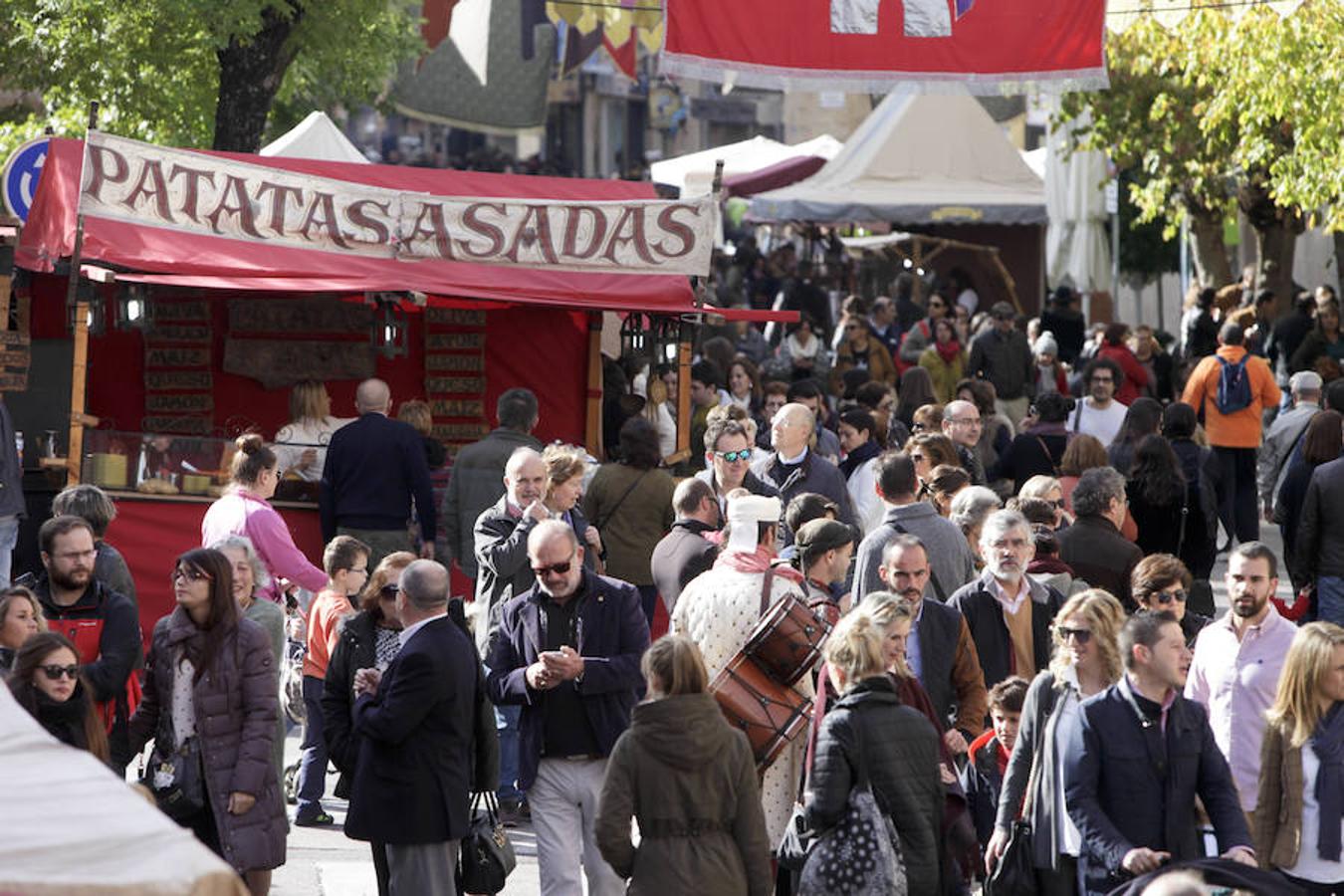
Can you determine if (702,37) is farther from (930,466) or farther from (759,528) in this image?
(759,528)

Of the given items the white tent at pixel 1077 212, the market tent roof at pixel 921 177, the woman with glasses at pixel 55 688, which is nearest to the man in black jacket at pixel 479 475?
the woman with glasses at pixel 55 688

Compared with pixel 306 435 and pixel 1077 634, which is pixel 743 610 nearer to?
pixel 1077 634

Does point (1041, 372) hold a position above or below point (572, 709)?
above

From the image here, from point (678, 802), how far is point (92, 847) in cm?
369

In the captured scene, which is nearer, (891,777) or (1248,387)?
(891,777)

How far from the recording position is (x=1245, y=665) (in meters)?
8.66

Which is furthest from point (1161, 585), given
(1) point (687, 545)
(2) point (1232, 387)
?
(2) point (1232, 387)

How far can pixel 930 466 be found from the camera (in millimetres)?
11883

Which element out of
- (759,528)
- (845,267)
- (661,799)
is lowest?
(661,799)

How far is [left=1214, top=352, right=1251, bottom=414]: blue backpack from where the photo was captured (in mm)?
18516

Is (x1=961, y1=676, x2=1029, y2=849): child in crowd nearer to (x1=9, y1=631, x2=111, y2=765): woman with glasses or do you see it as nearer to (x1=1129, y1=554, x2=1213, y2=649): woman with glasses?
(x1=1129, y1=554, x2=1213, y2=649): woman with glasses

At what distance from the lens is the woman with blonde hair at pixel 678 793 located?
7.38m

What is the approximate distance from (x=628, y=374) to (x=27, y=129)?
7.12 metres

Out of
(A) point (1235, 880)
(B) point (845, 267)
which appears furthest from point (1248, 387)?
(B) point (845, 267)
